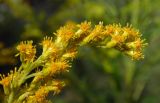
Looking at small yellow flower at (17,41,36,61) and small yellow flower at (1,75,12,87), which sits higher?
small yellow flower at (17,41,36,61)

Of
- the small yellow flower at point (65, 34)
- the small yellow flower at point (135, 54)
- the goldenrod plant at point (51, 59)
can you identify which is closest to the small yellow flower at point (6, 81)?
the goldenrod plant at point (51, 59)

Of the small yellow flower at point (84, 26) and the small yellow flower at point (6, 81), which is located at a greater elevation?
the small yellow flower at point (84, 26)

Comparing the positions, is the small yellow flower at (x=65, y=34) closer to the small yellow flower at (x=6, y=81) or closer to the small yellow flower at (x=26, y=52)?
the small yellow flower at (x=26, y=52)

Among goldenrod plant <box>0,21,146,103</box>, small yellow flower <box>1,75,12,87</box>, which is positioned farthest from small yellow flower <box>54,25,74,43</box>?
small yellow flower <box>1,75,12,87</box>

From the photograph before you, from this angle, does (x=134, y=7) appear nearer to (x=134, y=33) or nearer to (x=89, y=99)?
(x=89, y=99)

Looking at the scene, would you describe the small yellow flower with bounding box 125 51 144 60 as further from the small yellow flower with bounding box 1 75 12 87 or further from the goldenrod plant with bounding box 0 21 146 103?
the small yellow flower with bounding box 1 75 12 87

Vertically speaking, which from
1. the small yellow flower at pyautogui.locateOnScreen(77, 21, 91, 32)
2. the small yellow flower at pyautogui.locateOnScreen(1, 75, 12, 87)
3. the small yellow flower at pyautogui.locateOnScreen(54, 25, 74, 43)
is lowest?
the small yellow flower at pyautogui.locateOnScreen(1, 75, 12, 87)

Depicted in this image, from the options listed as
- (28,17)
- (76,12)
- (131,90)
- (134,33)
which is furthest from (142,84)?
(134,33)

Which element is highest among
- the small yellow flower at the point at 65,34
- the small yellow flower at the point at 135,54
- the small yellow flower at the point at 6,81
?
the small yellow flower at the point at 65,34

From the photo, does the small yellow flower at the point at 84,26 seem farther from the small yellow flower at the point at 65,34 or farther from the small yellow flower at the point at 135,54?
the small yellow flower at the point at 135,54
